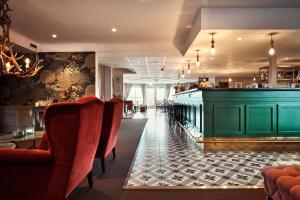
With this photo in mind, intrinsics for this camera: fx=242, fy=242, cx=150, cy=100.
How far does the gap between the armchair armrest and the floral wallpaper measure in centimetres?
724

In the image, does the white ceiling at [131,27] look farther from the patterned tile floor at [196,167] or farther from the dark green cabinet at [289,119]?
the patterned tile floor at [196,167]

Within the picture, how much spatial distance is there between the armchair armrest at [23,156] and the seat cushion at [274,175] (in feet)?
5.77

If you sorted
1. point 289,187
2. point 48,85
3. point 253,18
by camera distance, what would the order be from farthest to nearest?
point 48,85 < point 253,18 < point 289,187

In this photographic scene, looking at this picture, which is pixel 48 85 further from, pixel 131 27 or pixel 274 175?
pixel 274 175

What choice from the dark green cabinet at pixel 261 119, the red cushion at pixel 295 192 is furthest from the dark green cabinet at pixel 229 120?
the red cushion at pixel 295 192

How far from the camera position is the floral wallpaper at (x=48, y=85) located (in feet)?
29.7

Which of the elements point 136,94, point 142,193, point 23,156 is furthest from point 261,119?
point 136,94

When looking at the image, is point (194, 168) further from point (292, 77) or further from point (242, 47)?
point (292, 77)

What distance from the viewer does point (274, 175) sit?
6.14 ft

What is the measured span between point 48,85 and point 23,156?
305 inches

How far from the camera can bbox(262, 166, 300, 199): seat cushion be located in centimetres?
184

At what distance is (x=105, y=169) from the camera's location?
3.65m

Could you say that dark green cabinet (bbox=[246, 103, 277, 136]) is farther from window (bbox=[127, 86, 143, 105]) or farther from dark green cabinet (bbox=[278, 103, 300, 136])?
window (bbox=[127, 86, 143, 105])

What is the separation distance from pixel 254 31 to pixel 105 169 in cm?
460
